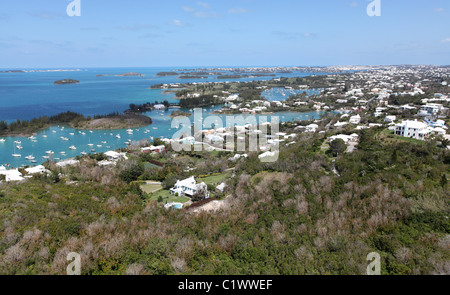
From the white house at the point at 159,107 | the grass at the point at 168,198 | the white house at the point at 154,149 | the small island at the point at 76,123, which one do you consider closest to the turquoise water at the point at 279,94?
the white house at the point at 159,107

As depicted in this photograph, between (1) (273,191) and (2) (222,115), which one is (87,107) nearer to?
(2) (222,115)

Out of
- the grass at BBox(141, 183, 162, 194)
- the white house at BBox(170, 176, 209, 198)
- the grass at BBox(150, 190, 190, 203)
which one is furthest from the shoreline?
the white house at BBox(170, 176, 209, 198)

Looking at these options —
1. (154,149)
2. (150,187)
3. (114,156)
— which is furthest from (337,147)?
(114,156)

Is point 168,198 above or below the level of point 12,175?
below

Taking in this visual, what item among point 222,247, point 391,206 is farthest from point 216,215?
point 391,206

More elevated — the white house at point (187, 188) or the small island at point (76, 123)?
the small island at point (76, 123)

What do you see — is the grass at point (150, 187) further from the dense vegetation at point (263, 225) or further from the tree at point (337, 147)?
the tree at point (337, 147)

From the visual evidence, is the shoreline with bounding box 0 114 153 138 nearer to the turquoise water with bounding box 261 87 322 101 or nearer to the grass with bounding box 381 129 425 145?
the grass with bounding box 381 129 425 145

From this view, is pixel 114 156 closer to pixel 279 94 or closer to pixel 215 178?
pixel 215 178
